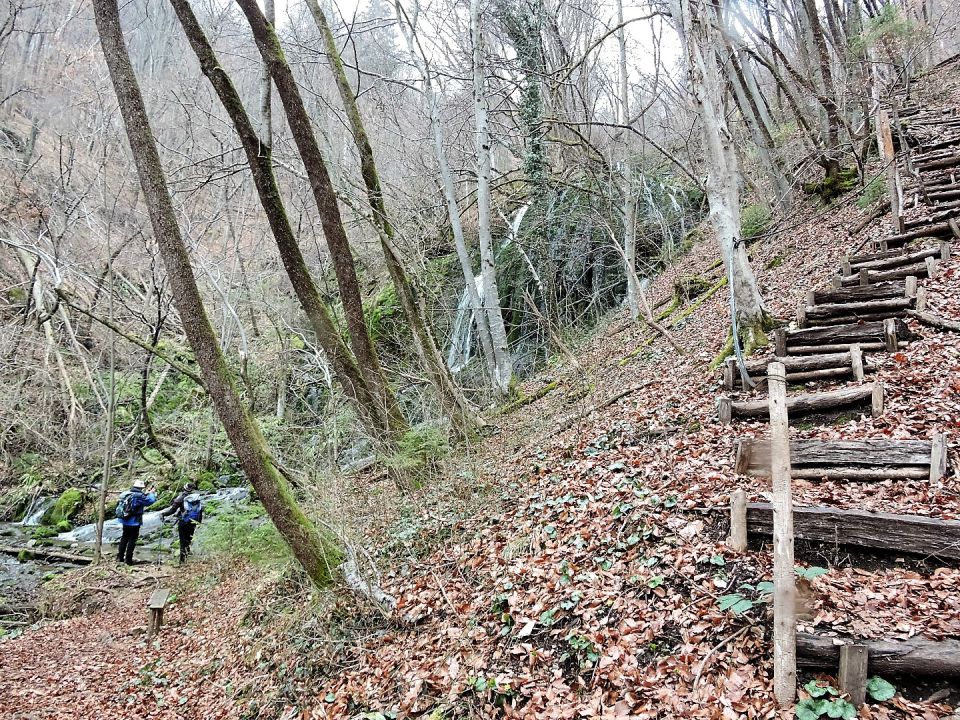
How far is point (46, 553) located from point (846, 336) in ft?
52.9

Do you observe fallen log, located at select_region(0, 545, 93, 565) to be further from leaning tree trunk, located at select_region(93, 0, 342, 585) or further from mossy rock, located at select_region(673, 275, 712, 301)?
mossy rock, located at select_region(673, 275, 712, 301)

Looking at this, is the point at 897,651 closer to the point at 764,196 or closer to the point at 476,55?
the point at 476,55

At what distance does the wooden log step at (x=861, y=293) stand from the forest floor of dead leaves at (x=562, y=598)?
1.81ft

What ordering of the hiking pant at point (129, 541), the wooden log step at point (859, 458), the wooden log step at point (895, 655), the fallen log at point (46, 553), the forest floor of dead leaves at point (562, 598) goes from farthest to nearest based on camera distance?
the fallen log at point (46, 553), the hiking pant at point (129, 541), the wooden log step at point (859, 458), the forest floor of dead leaves at point (562, 598), the wooden log step at point (895, 655)

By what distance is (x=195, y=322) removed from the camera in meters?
6.75

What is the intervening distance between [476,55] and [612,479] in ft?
32.2

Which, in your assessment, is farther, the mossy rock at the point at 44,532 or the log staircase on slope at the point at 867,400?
the mossy rock at the point at 44,532

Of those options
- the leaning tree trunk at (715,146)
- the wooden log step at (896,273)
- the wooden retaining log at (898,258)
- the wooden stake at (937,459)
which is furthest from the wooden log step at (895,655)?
the wooden retaining log at (898,258)

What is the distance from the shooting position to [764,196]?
15.4 meters

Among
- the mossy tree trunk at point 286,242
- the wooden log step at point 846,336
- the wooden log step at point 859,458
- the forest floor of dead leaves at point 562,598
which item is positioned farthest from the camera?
the mossy tree trunk at point 286,242

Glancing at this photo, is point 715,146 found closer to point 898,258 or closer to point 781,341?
point 781,341

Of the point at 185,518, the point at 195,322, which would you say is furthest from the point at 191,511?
the point at 195,322

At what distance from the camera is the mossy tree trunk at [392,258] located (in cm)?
967

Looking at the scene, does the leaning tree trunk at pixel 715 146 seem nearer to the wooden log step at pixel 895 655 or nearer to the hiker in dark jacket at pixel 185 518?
the wooden log step at pixel 895 655
